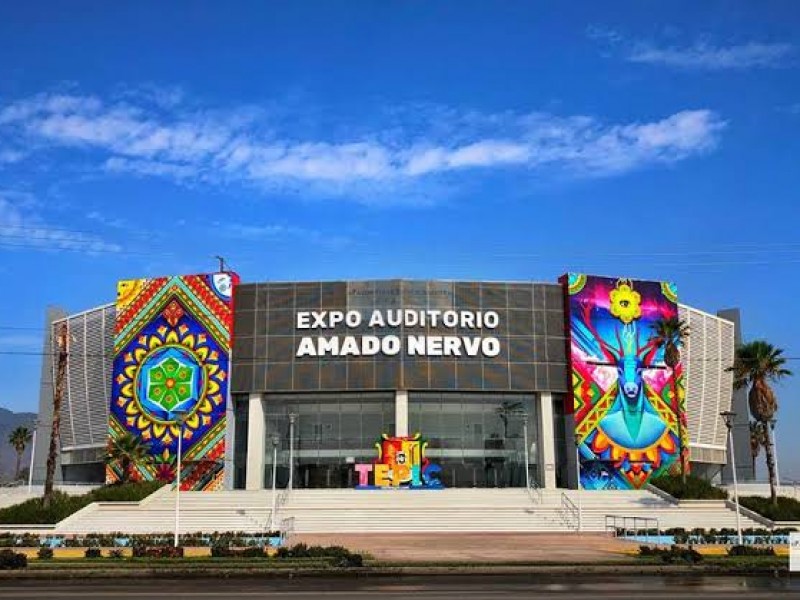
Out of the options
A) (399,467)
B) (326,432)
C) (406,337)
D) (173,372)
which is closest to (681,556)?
(399,467)

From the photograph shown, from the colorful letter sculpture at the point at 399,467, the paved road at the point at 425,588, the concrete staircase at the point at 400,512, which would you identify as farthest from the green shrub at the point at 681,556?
the colorful letter sculpture at the point at 399,467

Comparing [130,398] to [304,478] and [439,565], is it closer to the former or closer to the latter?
[304,478]

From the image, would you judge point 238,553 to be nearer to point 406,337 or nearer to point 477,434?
point 406,337

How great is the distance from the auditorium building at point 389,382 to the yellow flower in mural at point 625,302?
4.7 inches

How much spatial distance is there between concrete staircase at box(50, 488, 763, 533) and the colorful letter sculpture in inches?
218

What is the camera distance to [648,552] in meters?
28.8

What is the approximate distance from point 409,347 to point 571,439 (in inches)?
593

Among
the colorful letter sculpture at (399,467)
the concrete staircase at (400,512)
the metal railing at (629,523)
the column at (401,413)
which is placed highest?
the column at (401,413)

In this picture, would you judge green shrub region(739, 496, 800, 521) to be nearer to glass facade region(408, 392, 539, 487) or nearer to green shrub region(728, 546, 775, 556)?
green shrub region(728, 546, 775, 556)

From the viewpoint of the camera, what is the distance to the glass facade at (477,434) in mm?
63750

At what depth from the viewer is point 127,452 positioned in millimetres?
59531

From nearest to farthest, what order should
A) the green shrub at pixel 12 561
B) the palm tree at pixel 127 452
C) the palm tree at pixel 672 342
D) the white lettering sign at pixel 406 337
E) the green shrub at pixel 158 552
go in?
the green shrub at pixel 12 561 → the green shrub at pixel 158 552 → the palm tree at pixel 672 342 → the palm tree at pixel 127 452 → the white lettering sign at pixel 406 337

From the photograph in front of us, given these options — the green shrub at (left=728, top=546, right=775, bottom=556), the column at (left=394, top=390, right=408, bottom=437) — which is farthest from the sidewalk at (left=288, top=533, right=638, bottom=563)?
the column at (left=394, top=390, right=408, bottom=437)

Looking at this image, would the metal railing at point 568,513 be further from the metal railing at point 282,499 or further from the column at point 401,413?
the metal railing at point 282,499
